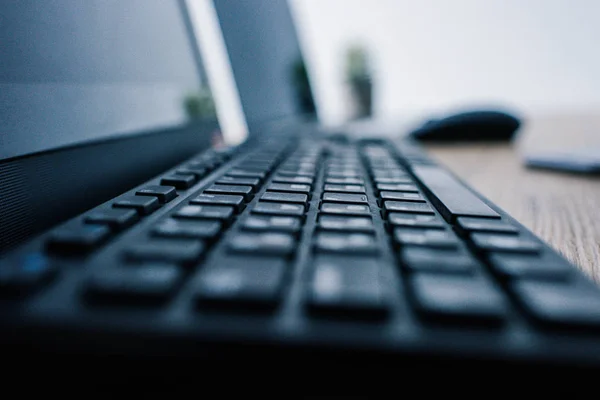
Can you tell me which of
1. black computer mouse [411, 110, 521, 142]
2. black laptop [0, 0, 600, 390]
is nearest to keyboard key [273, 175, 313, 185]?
black laptop [0, 0, 600, 390]

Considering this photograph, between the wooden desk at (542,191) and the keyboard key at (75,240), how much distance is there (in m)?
0.31

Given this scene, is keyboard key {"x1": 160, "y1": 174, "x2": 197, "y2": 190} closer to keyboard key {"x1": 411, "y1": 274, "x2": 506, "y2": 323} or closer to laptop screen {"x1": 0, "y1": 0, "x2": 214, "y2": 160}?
laptop screen {"x1": 0, "y1": 0, "x2": 214, "y2": 160}

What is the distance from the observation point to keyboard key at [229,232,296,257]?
0.55 feet

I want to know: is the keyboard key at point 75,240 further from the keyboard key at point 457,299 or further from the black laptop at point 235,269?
the keyboard key at point 457,299

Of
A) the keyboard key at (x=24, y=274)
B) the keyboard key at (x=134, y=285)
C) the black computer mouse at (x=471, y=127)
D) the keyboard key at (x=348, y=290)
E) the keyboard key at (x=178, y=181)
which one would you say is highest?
the keyboard key at (x=178, y=181)

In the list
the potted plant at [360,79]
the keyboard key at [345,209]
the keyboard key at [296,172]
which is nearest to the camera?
the keyboard key at [345,209]

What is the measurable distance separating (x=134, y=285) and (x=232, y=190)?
0.14 meters

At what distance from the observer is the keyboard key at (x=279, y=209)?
0.72 feet

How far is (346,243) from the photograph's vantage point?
182 mm

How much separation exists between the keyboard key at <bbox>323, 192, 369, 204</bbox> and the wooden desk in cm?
16

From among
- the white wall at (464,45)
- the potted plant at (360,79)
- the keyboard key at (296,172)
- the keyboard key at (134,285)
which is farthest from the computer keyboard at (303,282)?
the white wall at (464,45)

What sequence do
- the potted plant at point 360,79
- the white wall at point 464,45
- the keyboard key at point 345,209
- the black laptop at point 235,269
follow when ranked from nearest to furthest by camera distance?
the black laptop at point 235,269 < the keyboard key at point 345,209 < the potted plant at point 360,79 < the white wall at point 464,45

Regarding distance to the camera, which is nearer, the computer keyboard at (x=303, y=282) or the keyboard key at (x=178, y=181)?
the computer keyboard at (x=303, y=282)

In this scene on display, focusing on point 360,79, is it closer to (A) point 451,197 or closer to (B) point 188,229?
(A) point 451,197
